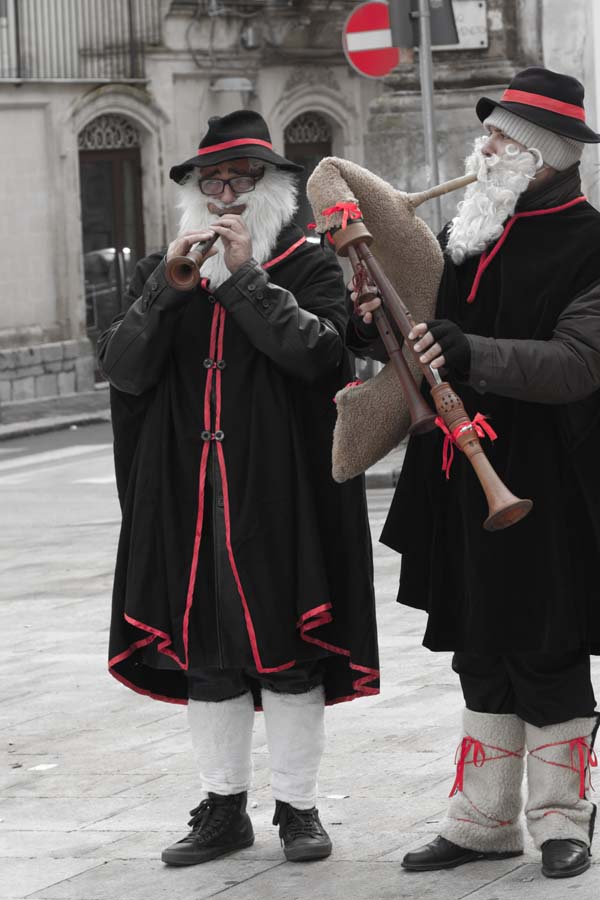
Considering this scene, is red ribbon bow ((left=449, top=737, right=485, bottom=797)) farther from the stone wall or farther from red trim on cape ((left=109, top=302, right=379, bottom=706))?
the stone wall

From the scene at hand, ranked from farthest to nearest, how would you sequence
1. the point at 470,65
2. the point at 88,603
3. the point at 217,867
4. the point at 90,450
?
1. the point at 90,450
2. the point at 470,65
3. the point at 88,603
4. the point at 217,867

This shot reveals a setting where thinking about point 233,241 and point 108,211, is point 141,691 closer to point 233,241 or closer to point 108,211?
point 233,241

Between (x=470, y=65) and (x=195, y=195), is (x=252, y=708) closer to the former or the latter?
(x=195, y=195)

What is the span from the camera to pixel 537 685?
15.6ft

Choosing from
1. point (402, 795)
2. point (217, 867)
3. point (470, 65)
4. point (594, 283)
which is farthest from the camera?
point (470, 65)

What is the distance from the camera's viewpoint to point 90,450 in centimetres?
1669

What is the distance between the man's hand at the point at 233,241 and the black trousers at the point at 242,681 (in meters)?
1.02

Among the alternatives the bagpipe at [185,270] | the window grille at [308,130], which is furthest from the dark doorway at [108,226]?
the bagpipe at [185,270]

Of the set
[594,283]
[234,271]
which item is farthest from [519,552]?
[234,271]

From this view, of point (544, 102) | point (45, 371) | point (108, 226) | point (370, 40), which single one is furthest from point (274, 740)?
point (108, 226)

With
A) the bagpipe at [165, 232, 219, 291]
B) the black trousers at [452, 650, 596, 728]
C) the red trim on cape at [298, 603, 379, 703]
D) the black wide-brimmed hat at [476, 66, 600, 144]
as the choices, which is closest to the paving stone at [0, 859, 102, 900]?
the red trim on cape at [298, 603, 379, 703]

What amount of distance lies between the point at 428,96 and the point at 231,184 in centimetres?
741

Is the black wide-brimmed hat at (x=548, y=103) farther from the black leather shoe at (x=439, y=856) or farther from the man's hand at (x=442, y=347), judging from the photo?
the black leather shoe at (x=439, y=856)

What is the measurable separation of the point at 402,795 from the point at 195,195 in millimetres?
1769
